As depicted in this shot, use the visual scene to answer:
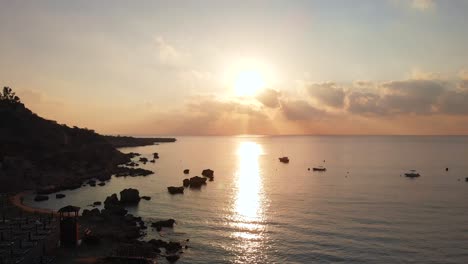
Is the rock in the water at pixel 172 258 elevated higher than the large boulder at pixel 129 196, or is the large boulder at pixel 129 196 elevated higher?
the large boulder at pixel 129 196

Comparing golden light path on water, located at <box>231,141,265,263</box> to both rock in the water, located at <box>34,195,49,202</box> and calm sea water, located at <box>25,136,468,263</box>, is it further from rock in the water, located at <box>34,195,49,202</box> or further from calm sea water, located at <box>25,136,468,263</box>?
rock in the water, located at <box>34,195,49,202</box>

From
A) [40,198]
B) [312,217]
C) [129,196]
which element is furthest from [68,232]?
[40,198]

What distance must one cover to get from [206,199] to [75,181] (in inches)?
1860

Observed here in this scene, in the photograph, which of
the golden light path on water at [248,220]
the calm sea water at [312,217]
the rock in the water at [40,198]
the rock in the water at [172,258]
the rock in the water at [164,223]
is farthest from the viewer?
the rock in the water at [40,198]

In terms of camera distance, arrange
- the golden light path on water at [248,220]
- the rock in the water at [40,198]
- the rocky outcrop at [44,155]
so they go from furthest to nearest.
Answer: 1. the rocky outcrop at [44,155]
2. the rock in the water at [40,198]
3. the golden light path on water at [248,220]

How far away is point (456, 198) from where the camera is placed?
9850cm

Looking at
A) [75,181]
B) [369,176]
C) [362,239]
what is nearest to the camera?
[362,239]

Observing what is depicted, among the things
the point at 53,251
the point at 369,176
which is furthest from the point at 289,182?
the point at 53,251

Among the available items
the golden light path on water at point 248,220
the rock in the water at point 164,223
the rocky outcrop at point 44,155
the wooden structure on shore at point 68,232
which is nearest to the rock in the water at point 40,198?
the rocky outcrop at point 44,155

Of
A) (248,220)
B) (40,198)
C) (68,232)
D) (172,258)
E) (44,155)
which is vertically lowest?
(172,258)

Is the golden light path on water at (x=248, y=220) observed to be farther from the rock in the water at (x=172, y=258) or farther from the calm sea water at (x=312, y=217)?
the rock in the water at (x=172, y=258)

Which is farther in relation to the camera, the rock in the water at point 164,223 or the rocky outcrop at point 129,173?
the rocky outcrop at point 129,173

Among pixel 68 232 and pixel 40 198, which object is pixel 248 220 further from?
pixel 40 198

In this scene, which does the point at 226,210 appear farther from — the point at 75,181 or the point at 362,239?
the point at 75,181
